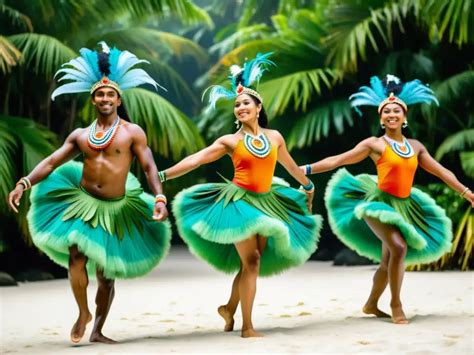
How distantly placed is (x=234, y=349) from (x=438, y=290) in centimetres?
345

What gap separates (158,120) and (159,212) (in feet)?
16.4

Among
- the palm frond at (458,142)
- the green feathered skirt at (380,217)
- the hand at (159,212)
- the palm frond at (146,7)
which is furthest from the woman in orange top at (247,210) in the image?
the palm frond at (146,7)

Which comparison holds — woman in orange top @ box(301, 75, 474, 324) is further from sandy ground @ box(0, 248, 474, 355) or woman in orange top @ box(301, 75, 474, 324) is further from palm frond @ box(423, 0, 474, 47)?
palm frond @ box(423, 0, 474, 47)

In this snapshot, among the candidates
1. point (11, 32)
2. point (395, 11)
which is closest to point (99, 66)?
point (11, 32)

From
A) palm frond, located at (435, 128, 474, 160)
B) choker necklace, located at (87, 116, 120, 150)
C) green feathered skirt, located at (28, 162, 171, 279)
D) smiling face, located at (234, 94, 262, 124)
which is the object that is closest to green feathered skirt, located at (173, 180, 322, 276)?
green feathered skirt, located at (28, 162, 171, 279)

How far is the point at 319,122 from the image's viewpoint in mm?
10422

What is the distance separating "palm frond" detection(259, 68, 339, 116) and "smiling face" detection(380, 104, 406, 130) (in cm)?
442

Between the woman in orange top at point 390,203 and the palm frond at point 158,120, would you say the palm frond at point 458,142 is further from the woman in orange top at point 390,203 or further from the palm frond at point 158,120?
the woman in orange top at point 390,203

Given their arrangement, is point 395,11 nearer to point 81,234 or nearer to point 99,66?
point 99,66

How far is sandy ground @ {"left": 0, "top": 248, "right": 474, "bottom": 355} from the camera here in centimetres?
446

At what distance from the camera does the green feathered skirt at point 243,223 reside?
15.1ft

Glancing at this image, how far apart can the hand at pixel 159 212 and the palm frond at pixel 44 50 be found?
4.46 m

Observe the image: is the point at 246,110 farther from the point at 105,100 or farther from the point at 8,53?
the point at 8,53

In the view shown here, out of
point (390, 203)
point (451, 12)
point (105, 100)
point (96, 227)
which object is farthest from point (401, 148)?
point (451, 12)
